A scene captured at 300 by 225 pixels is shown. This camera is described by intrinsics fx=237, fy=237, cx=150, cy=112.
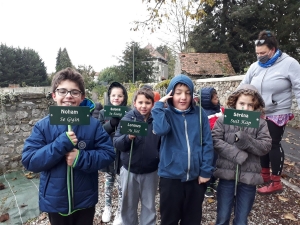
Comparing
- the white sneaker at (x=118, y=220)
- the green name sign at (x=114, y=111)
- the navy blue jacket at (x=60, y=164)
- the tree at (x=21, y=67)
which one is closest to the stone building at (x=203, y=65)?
the green name sign at (x=114, y=111)

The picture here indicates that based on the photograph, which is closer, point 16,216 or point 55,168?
A: point 55,168

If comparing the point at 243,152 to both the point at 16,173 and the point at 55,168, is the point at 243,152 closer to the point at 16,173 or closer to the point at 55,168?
the point at 55,168

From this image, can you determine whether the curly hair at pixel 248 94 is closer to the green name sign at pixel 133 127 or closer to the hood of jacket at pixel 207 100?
the hood of jacket at pixel 207 100

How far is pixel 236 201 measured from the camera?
88.9 inches

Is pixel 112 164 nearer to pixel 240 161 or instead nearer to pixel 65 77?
pixel 65 77

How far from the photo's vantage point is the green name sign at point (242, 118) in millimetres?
1968

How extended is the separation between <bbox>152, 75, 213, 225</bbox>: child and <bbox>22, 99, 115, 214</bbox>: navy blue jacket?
22.1 inches

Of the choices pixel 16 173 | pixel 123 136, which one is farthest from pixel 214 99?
pixel 16 173

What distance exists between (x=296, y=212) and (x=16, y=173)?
5.58 metres

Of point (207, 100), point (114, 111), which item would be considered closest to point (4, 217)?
point (114, 111)

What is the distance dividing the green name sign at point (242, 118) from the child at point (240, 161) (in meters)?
0.10

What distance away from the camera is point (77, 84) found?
1915mm

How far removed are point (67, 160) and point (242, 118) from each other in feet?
4.72

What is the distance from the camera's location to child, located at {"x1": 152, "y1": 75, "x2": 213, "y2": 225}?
2.07m
